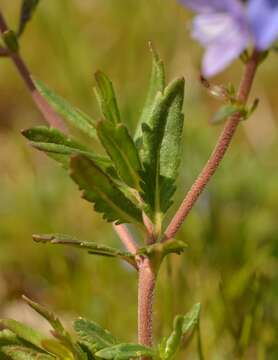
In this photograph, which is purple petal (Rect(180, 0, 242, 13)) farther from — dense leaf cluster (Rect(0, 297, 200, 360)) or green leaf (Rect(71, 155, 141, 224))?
dense leaf cluster (Rect(0, 297, 200, 360))

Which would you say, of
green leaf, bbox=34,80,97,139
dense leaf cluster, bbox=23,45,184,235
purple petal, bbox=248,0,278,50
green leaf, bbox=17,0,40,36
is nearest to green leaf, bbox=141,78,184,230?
dense leaf cluster, bbox=23,45,184,235

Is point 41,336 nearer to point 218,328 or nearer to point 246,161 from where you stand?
point 218,328

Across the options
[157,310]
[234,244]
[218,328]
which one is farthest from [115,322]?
[234,244]

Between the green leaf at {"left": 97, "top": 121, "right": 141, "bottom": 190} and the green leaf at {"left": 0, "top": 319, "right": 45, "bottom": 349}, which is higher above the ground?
the green leaf at {"left": 97, "top": 121, "right": 141, "bottom": 190}

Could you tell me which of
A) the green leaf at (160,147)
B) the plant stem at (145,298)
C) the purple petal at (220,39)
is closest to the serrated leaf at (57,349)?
the plant stem at (145,298)

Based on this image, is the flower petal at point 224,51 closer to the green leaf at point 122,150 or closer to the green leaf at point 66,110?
the green leaf at point 122,150

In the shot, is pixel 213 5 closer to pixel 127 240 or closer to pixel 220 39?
pixel 220 39
